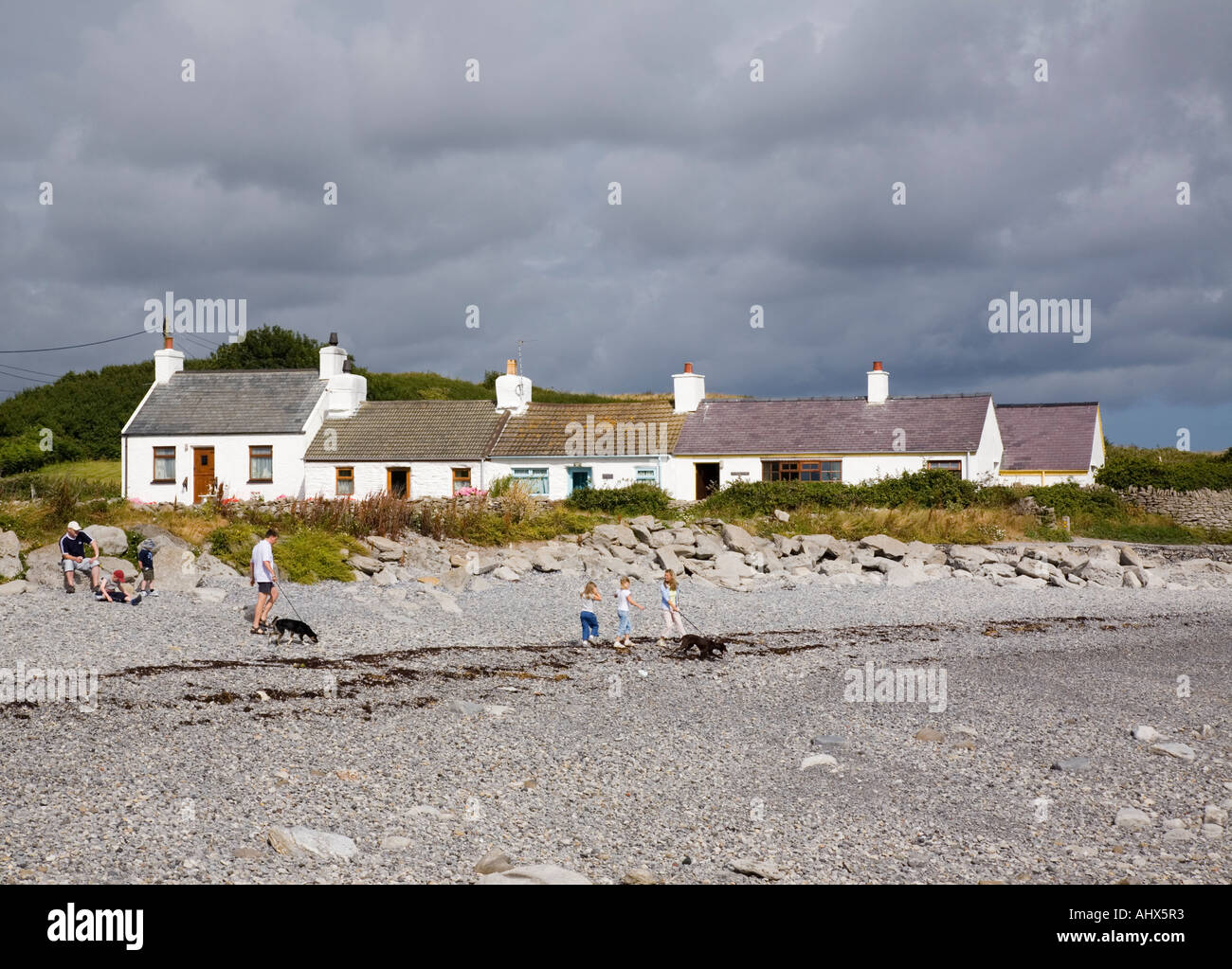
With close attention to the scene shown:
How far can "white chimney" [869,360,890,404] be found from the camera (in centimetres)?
4350

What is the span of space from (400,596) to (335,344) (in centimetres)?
2632

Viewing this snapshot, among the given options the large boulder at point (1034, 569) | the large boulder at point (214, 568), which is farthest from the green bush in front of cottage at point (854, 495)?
the large boulder at point (214, 568)

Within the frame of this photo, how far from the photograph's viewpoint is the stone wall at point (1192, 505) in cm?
3919

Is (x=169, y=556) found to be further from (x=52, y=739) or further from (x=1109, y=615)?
(x=1109, y=615)

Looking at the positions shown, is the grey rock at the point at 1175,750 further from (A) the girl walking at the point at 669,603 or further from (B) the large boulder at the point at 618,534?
(B) the large boulder at the point at 618,534

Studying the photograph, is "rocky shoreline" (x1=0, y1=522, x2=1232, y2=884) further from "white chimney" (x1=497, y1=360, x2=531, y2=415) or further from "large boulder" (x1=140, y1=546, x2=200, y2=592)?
"white chimney" (x1=497, y1=360, x2=531, y2=415)

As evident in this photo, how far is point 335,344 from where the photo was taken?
152 ft

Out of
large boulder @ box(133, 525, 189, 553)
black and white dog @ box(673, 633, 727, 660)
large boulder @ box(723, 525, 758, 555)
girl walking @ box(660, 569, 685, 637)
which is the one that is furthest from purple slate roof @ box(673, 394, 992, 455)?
black and white dog @ box(673, 633, 727, 660)

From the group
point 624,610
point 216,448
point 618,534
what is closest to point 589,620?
point 624,610

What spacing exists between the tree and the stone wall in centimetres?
4831

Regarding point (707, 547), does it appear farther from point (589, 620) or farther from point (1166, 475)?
point (1166, 475)

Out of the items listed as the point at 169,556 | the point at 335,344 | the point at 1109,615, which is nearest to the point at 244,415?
the point at 335,344

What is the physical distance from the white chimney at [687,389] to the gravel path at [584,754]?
24977 mm

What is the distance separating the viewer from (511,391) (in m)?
45.6
